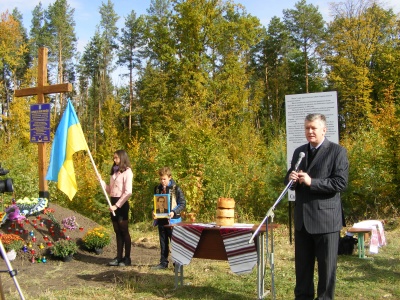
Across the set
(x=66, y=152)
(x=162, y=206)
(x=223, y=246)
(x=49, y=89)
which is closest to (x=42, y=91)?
(x=49, y=89)

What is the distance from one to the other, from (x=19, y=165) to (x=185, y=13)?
18.8 m

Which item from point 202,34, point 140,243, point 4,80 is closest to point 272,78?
point 202,34

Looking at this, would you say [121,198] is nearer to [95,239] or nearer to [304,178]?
[95,239]

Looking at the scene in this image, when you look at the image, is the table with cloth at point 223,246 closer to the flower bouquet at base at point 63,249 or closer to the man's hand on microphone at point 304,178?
the man's hand on microphone at point 304,178

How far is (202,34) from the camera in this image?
30312 mm

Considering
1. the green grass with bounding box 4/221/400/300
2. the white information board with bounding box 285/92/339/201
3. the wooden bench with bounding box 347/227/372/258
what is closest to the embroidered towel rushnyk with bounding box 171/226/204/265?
the green grass with bounding box 4/221/400/300

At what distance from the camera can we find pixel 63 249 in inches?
313

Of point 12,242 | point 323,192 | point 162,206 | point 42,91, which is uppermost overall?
point 42,91

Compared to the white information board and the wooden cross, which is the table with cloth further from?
the wooden cross

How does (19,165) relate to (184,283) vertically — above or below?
above

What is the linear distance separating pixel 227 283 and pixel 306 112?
3.37m

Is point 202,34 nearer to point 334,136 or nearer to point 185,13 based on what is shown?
point 185,13

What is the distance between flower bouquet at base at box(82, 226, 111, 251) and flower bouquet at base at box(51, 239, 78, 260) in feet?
1.36

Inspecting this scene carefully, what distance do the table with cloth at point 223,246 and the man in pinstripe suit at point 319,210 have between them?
0.81 metres
